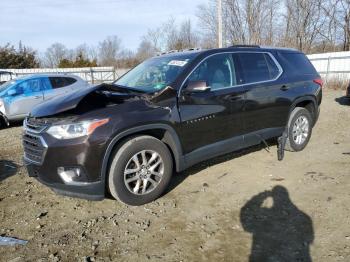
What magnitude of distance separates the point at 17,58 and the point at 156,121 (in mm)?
37828

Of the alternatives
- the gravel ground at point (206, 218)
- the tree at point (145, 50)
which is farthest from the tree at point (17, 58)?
the gravel ground at point (206, 218)

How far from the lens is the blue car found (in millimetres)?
10461

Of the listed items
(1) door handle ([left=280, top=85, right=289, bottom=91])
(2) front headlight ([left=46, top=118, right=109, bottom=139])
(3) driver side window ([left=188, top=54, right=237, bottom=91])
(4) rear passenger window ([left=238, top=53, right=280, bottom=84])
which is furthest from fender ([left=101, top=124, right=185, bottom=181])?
(1) door handle ([left=280, top=85, right=289, bottom=91])

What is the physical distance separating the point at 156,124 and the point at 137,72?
150 centimetres

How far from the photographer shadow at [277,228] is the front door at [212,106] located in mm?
996

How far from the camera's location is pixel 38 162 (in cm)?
381

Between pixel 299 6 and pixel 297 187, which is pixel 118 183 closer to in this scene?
pixel 297 187

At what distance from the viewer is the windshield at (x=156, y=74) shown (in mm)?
4438

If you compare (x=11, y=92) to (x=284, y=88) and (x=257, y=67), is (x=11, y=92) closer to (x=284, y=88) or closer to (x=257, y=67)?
(x=257, y=67)

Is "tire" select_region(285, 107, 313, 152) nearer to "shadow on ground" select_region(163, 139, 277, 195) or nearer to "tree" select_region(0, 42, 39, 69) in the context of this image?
"shadow on ground" select_region(163, 139, 277, 195)

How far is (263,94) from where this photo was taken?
5184mm

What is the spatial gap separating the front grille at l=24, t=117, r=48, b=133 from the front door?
1.59 metres

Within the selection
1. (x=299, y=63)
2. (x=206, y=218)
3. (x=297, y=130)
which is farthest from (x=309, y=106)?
(x=206, y=218)

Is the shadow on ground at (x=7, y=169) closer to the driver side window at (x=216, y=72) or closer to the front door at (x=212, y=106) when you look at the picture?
the front door at (x=212, y=106)
